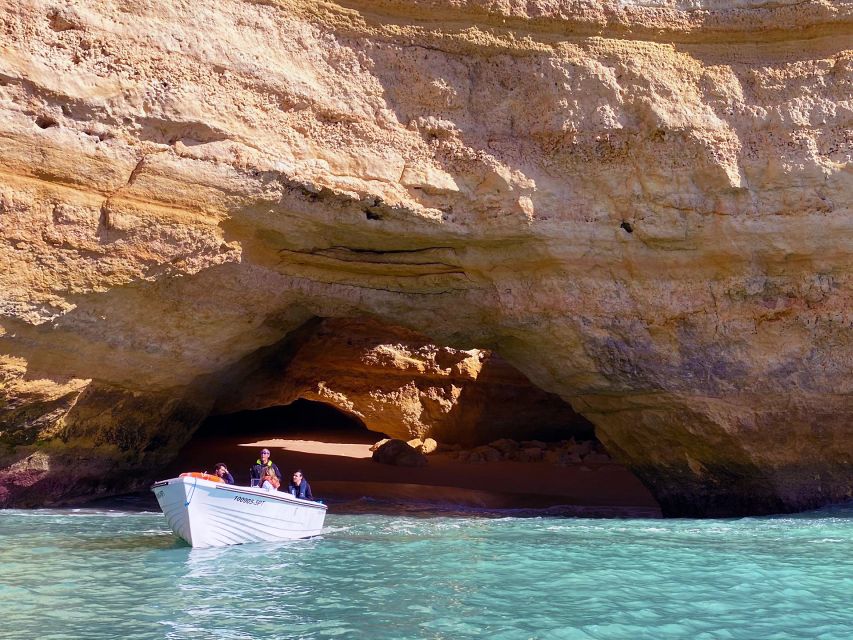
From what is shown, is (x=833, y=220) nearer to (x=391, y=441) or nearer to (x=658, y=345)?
(x=658, y=345)

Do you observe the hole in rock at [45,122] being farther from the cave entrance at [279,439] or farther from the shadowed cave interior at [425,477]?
the cave entrance at [279,439]

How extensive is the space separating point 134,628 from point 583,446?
13982mm

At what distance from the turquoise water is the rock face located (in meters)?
2.01

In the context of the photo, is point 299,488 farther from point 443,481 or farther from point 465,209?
point 443,481

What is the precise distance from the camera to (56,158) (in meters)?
8.70

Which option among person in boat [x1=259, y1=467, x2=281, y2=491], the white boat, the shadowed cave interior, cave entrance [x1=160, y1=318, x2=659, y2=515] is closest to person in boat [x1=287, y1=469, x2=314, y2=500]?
person in boat [x1=259, y1=467, x2=281, y2=491]

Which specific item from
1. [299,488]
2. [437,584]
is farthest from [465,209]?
[437,584]

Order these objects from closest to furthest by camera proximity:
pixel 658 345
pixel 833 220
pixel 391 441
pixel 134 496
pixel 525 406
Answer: pixel 833 220 < pixel 658 345 < pixel 134 496 < pixel 391 441 < pixel 525 406

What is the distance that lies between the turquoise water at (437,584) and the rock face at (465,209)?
201cm

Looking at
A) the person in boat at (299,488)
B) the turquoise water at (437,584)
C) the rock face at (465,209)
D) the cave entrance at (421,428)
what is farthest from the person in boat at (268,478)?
the cave entrance at (421,428)

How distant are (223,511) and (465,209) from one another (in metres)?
4.48

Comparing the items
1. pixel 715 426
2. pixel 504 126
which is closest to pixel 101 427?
pixel 504 126

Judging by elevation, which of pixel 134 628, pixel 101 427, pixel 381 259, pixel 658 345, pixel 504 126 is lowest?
pixel 134 628

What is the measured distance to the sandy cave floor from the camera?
14.3 m
